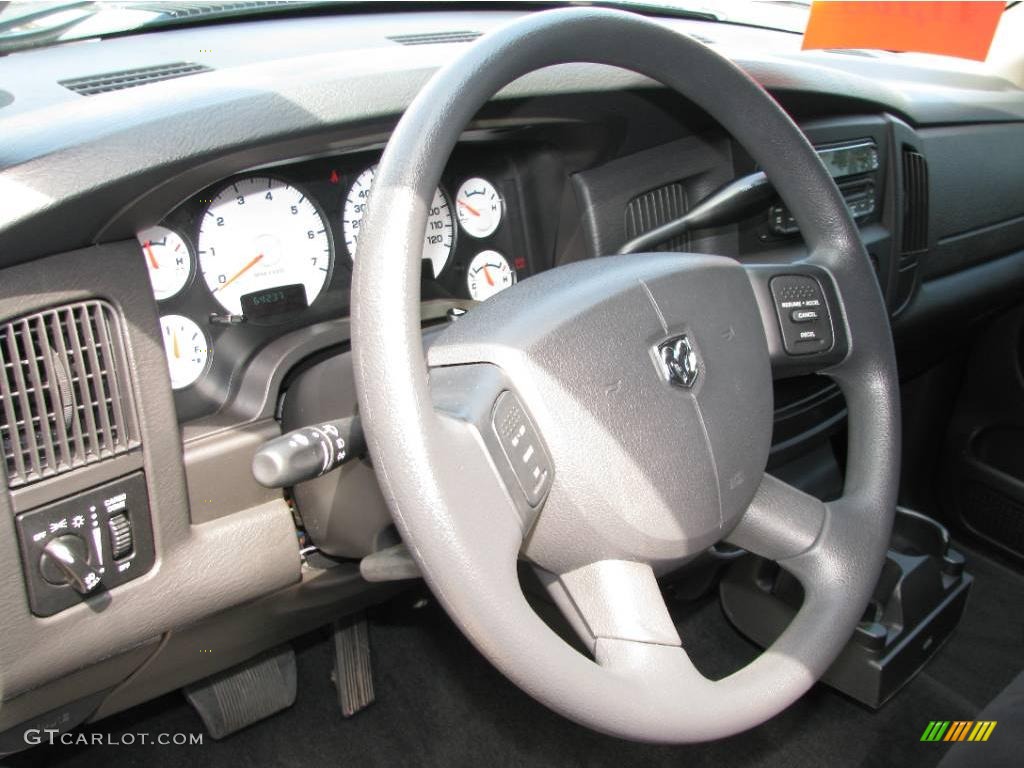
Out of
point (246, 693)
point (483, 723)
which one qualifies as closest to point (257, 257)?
point (246, 693)

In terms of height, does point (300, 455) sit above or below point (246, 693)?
above

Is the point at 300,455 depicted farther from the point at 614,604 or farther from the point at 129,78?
the point at 129,78

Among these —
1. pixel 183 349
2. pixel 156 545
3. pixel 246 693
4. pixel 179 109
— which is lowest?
pixel 246 693

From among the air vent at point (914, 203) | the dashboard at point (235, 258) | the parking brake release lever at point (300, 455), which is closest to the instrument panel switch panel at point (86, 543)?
the dashboard at point (235, 258)

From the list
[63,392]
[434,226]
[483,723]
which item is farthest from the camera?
[483,723]

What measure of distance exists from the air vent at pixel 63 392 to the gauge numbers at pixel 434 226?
1.23 feet

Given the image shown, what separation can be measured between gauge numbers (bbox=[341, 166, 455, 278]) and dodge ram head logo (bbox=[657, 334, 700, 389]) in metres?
0.47

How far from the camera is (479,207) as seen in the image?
1.47m

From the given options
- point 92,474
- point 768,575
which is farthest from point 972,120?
point 92,474

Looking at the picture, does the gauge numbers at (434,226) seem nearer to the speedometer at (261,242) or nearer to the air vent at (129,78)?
the speedometer at (261,242)

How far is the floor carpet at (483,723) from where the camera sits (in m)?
1.78

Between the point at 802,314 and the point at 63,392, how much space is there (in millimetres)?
876

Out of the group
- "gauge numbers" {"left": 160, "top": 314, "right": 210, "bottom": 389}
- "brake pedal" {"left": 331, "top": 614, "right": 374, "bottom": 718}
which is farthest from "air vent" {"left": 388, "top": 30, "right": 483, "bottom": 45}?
"brake pedal" {"left": 331, "top": 614, "right": 374, "bottom": 718}

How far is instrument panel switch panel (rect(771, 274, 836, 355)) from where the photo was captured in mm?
1226
